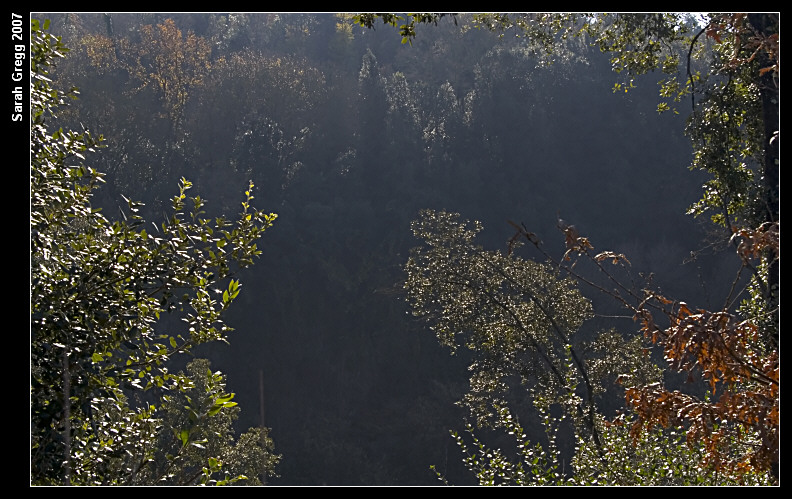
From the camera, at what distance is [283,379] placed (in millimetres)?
26266

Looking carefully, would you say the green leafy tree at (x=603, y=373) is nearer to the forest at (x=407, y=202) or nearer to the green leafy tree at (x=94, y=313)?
the forest at (x=407, y=202)

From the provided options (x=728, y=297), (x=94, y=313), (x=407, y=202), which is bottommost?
(x=728, y=297)

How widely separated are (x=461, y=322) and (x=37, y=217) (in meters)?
6.70

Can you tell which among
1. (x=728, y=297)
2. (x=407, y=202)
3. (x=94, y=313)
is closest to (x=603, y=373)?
(x=728, y=297)

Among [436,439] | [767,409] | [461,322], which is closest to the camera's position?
[767,409]

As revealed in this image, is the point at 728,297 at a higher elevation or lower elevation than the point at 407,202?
lower

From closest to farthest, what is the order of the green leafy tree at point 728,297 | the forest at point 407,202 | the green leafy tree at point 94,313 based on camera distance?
the green leafy tree at point 728,297, the green leafy tree at point 94,313, the forest at point 407,202

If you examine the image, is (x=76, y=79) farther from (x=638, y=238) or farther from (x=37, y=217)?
(x=37, y=217)

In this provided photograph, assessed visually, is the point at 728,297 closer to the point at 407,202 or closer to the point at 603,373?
the point at 603,373

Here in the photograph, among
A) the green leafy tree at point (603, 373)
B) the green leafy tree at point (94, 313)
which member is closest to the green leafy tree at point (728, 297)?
the green leafy tree at point (603, 373)

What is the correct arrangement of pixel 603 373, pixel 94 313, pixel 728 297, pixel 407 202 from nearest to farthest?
pixel 728 297 → pixel 94 313 → pixel 603 373 → pixel 407 202

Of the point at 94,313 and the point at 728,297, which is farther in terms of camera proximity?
the point at 94,313

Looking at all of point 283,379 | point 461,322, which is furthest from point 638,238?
point 461,322

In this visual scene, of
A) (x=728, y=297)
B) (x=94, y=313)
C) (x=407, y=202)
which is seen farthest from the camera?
(x=407, y=202)
